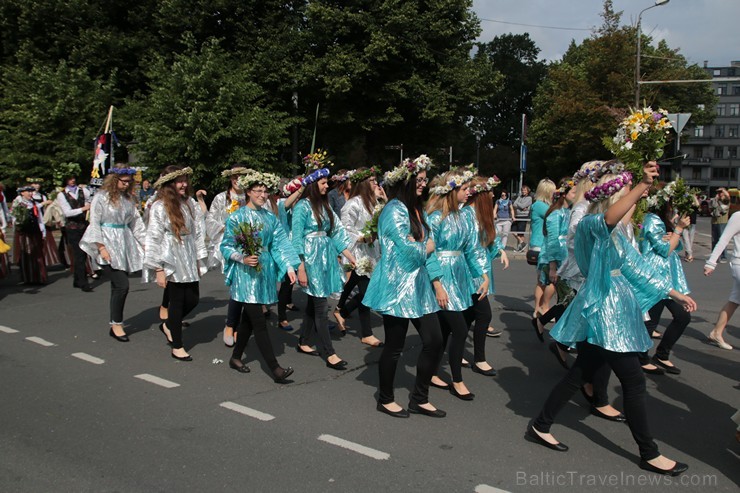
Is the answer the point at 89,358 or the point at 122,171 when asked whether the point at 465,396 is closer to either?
the point at 89,358

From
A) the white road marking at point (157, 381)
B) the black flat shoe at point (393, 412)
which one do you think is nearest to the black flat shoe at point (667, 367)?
the black flat shoe at point (393, 412)

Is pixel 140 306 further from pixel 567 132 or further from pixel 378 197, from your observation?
pixel 567 132

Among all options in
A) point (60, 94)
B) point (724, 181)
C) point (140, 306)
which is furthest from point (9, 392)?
point (724, 181)

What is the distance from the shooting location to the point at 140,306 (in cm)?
954

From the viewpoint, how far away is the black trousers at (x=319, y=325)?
6.63 m

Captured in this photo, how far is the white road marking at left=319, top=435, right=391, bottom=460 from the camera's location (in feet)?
14.1

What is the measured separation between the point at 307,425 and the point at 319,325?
6.53 feet

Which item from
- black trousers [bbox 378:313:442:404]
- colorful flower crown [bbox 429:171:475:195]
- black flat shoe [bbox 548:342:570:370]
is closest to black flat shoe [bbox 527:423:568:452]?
black trousers [bbox 378:313:442:404]

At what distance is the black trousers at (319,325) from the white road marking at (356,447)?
2015 mm

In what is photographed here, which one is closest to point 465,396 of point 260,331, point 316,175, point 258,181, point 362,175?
point 260,331

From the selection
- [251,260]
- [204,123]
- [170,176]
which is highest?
[204,123]

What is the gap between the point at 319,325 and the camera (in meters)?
6.77

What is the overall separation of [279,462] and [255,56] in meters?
25.4

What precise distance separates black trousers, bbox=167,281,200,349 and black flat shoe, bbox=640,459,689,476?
14.9ft
